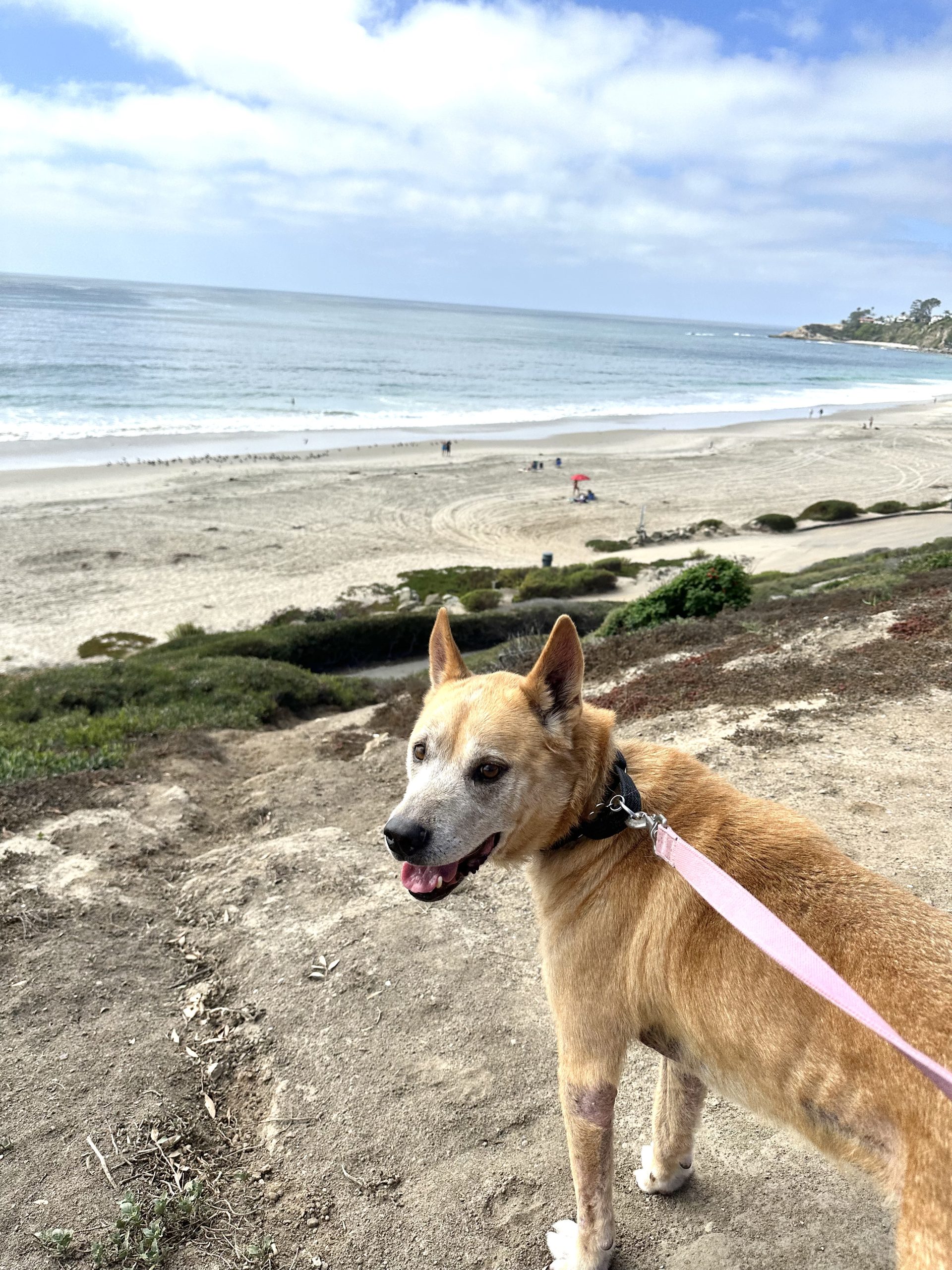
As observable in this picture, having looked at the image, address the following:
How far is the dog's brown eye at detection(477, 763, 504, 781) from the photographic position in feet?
10.1

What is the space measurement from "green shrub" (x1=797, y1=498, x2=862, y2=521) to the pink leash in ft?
130

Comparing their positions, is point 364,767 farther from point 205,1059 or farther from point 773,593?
point 773,593

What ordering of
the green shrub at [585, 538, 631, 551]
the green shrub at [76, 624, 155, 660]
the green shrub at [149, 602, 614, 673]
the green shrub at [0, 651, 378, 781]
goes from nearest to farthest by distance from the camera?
the green shrub at [0, 651, 378, 781] < the green shrub at [149, 602, 614, 673] < the green shrub at [76, 624, 155, 660] < the green shrub at [585, 538, 631, 551]

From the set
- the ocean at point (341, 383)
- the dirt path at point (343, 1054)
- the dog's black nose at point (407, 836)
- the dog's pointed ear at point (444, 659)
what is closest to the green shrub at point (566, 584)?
the dirt path at point (343, 1054)

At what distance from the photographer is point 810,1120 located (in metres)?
2.37

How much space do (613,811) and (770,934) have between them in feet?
2.65

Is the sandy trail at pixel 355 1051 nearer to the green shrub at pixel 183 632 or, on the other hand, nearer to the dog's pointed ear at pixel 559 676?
the dog's pointed ear at pixel 559 676

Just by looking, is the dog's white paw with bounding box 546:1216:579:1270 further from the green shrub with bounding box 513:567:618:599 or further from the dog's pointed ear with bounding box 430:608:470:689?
the green shrub with bounding box 513:567:618:599

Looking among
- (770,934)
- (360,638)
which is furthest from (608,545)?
(770,934)

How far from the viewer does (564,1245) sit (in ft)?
11.6

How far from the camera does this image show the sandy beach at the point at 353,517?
1051 inches

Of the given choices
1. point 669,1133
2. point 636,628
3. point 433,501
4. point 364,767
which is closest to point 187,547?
point 433,501

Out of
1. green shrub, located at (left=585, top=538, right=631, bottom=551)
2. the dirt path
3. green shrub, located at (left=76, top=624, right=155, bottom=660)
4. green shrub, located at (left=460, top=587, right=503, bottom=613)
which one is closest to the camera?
the dirt path

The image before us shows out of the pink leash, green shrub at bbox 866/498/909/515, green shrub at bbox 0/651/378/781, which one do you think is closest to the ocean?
green shrub at bbox 866/498/909/515
